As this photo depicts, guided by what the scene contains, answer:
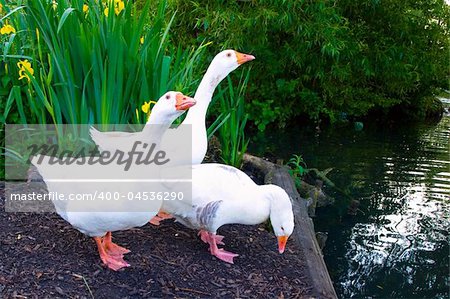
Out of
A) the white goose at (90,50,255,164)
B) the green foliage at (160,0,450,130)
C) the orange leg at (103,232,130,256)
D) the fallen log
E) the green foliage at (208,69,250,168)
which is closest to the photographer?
the orange leg at (103,232,130,256)

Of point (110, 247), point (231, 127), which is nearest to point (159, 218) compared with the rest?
point (110, 247)

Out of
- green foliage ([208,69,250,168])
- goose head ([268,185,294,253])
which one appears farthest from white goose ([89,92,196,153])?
green foliage ([208,69,250,168])

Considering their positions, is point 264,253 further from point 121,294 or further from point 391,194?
point 391,194

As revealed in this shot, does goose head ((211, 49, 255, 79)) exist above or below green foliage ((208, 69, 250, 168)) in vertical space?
above

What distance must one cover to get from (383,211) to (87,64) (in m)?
3.11

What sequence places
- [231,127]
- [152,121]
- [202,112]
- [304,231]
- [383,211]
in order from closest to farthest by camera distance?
[152,121] < [202,112] < [304,231] < [231,127] < [383,211]

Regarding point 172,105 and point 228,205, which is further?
point 228,205

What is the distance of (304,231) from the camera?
10.7 ft

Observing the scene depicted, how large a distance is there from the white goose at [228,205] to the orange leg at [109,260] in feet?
1.21

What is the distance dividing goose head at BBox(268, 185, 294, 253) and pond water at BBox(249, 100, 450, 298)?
4.10 ft

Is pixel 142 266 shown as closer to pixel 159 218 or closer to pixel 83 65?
pixel 159 218

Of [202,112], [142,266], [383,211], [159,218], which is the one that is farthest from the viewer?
[383,211]

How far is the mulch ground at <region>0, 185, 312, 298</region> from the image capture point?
2.31 m
